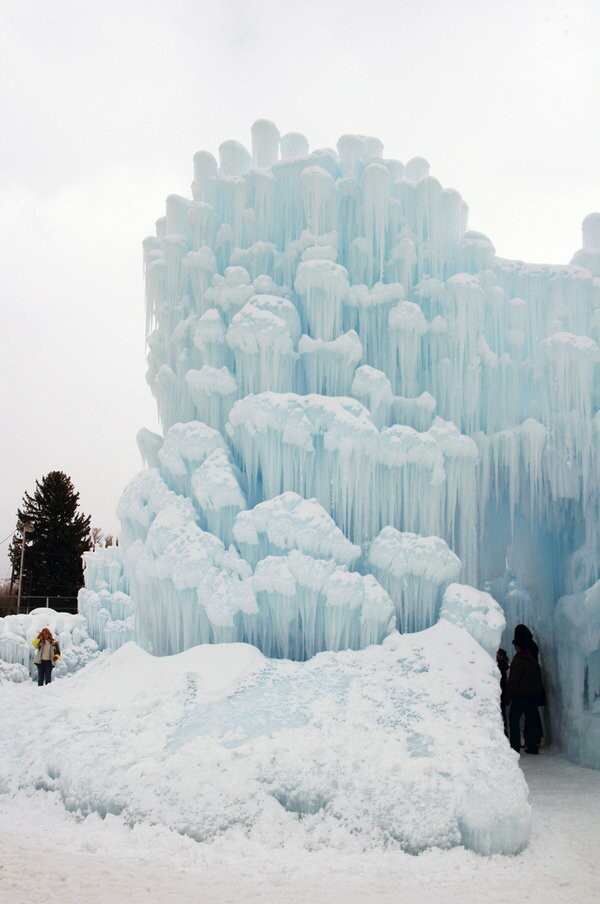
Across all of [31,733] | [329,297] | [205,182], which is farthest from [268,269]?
[31,733]

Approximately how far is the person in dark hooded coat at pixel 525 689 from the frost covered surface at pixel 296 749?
6.56ft

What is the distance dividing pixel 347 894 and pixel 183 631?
12.6ft

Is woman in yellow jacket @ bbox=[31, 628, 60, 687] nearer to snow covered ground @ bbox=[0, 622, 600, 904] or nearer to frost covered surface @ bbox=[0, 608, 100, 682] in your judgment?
frost covered surface @ bbox=[0, 608, 100, 682]

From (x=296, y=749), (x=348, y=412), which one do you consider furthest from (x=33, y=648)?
(x=296, y=749)

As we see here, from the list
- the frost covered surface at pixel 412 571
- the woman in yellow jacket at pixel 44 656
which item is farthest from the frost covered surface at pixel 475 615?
the woman in yellow jacket at pixel 44 656

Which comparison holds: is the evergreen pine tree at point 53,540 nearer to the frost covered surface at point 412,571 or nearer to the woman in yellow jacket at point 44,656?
the woman in yellow jacket at point 44,656

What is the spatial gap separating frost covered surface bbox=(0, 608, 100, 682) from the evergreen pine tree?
54.2 ft

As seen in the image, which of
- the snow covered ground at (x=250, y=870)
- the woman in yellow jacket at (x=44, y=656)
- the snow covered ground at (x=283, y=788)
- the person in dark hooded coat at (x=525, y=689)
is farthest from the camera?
the woman in yellow jacket at (x=44, y=656)

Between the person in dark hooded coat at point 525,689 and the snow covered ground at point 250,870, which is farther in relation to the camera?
the person in dark hooded coat at point 525,689

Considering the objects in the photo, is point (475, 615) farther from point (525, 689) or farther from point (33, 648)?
Result: point (33, 648)

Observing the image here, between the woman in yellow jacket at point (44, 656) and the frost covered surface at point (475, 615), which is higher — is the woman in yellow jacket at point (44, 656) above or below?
below

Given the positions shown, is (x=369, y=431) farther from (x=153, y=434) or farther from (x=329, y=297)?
(x=153, y=434)

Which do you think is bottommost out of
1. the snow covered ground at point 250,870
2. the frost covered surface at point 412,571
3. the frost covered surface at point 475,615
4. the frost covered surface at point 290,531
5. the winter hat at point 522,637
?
the snow covered ground at point 250,870

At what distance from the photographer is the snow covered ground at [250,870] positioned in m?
5.38
